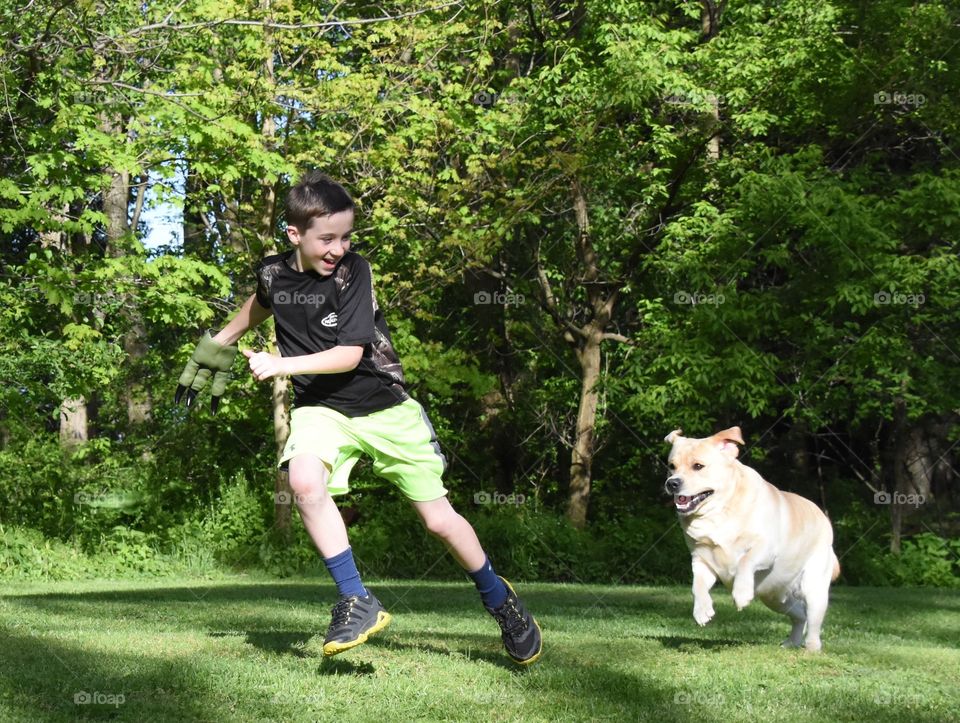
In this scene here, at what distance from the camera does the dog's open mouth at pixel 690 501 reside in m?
6.37

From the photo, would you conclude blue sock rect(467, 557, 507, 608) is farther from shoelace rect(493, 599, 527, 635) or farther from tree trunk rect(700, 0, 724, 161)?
tree trunk rect(700, 0, 724, 161)

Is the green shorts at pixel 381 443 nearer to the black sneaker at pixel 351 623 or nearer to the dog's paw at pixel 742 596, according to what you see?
the black sneaker at pixel 351 623

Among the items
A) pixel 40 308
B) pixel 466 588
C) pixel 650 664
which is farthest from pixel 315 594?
pixel 650 664

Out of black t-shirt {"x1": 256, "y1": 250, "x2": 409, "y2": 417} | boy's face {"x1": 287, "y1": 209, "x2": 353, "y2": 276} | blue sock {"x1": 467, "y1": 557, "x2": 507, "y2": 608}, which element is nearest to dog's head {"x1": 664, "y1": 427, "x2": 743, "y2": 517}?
blue sock {"x1": 467, "y1": 557, "x2": 507, "y2": 608}

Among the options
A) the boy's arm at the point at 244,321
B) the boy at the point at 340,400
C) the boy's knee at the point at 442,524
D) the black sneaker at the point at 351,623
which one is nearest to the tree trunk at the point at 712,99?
the boy's arm at the point at 244,321

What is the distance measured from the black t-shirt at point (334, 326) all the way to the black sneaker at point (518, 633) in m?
1.17

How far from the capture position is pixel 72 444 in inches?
722

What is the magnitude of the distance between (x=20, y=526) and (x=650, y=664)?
13273 millimetres

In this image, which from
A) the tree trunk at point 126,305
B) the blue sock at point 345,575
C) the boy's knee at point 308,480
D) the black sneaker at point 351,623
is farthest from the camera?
the tree trunk at point 126,305

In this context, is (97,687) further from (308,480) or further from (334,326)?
(334,326)

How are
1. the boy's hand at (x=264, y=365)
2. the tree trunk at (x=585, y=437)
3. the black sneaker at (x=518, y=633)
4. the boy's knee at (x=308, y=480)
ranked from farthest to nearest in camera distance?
the tree trunk at (x=585, y=437)
the black sneaker at (x=518, y=633)
the boy's knee at (x=308, y=480)
the boy's hand at (x=264, y=365)

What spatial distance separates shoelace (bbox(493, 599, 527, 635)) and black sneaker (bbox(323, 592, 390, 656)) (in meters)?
0.67

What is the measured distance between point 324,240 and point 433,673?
6.88 ft

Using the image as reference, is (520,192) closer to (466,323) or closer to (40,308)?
(466,323)
